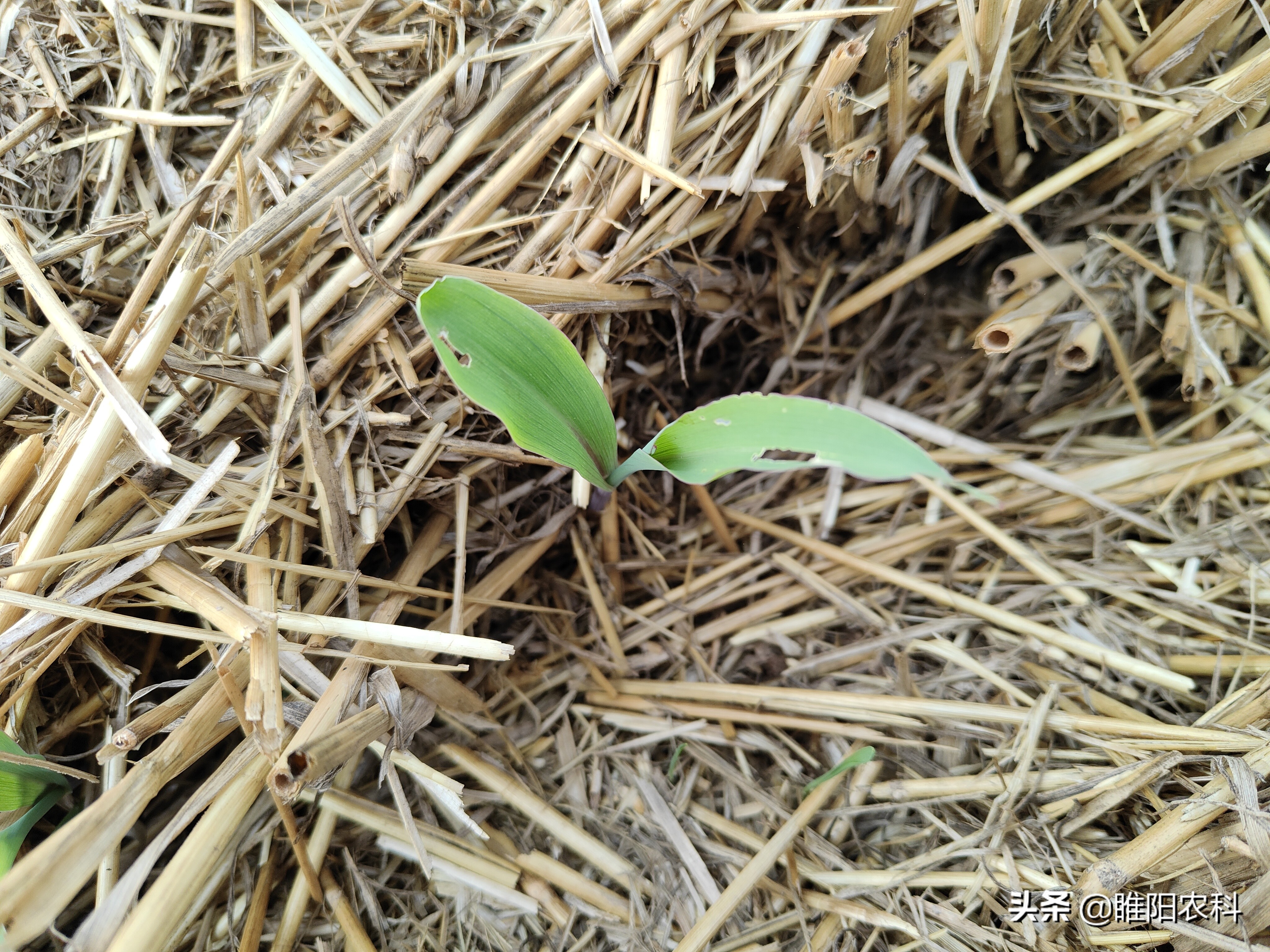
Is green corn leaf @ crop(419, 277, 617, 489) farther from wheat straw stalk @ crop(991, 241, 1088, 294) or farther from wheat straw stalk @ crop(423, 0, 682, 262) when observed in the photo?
wheat straw stalk @ crop(991, 241, 1088, 294)

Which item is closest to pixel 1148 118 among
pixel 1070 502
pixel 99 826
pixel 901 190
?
pixel 901 190

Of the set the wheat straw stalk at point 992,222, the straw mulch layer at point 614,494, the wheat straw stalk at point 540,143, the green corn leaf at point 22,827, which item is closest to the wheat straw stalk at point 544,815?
the straw mulch layer at point 614,494

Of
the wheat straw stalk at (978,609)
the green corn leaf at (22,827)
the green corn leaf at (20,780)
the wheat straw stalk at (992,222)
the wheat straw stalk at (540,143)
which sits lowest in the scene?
the wheat straw stalk at (978,609)

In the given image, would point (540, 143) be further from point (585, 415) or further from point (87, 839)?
point (87, 839)

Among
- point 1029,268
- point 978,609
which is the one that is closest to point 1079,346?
point 1029,268

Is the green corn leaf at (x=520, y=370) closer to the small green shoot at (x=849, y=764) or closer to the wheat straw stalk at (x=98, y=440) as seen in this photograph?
the wheat straw stalk at (x=98, y=440)
